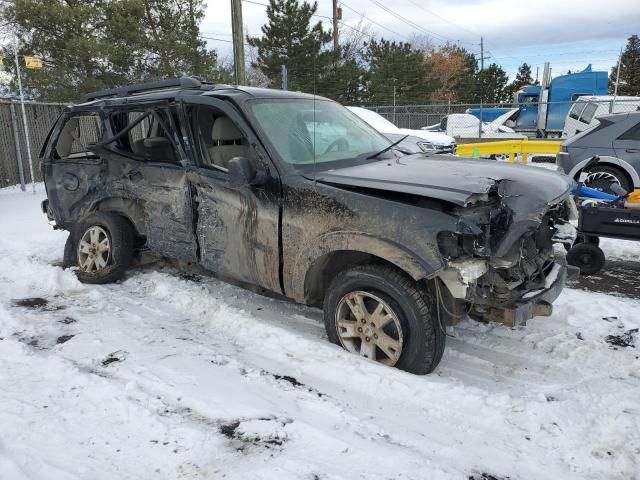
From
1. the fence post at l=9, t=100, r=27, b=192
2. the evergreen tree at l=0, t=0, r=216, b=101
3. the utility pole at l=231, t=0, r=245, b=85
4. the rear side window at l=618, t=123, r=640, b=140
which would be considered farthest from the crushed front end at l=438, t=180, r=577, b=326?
the evergreen tree at l=0, t=0, r=216, b=101

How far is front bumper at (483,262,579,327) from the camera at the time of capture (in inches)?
129

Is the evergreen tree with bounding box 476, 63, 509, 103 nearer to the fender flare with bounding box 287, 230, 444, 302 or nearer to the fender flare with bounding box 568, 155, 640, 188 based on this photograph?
the fender flare with bounding box 568, 155, 640, 188

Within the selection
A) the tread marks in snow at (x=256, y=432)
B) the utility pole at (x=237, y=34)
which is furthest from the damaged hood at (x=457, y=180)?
the utility pole at (x=237, y=34)

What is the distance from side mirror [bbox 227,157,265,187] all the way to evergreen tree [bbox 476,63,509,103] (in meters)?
50.8

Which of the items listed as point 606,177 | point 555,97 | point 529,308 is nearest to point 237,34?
point 606,177

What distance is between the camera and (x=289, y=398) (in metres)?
3.21

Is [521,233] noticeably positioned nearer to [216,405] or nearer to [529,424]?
[529,424]

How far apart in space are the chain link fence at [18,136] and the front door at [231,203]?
9815 millimetres

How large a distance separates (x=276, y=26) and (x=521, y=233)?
82.1ft

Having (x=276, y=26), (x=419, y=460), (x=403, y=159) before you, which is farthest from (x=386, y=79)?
(x=419, y=460)

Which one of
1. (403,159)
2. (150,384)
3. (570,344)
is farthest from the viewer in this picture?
(403,159)

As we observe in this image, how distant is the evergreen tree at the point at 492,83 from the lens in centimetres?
5050

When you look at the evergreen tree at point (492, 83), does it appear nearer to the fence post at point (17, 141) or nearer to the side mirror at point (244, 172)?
the fence post at point (17, 141)

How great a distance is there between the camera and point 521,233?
320 centimetres
